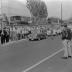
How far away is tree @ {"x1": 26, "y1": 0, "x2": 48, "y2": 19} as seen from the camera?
64.9 metres

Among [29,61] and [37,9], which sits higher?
[37,9]

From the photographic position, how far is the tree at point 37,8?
64863 millimetres

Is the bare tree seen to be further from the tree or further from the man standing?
the man standing

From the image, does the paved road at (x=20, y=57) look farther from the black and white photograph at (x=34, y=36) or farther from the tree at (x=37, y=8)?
the tree at (x=37, y=8)

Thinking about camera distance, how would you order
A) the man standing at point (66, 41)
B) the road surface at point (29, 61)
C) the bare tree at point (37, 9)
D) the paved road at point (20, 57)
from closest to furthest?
the road surface at point (29, 61)
the paved road at point (20, 57)
the man standing at point (66, 41)
the bare tree at point (37, 9)

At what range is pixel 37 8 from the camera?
66.1m

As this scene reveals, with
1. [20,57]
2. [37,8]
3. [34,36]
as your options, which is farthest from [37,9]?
[20,57]

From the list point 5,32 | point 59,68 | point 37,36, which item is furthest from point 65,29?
point 37,36

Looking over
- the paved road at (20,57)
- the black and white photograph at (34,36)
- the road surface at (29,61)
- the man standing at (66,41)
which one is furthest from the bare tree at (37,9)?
the man standing at (66,41)

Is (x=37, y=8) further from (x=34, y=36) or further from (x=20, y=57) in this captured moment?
(x=20, y=57)

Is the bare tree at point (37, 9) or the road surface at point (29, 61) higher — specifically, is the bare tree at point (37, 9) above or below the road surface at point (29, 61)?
above

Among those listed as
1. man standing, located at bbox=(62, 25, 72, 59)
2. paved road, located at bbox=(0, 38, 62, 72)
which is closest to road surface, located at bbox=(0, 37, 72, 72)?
paved road, located at bbox=(0, 38, 62, 72)

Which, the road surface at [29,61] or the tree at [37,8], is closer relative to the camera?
the road surface at [29,61]

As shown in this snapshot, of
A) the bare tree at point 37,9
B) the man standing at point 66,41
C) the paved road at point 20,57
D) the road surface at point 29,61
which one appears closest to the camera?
the road surface at point 29,61
